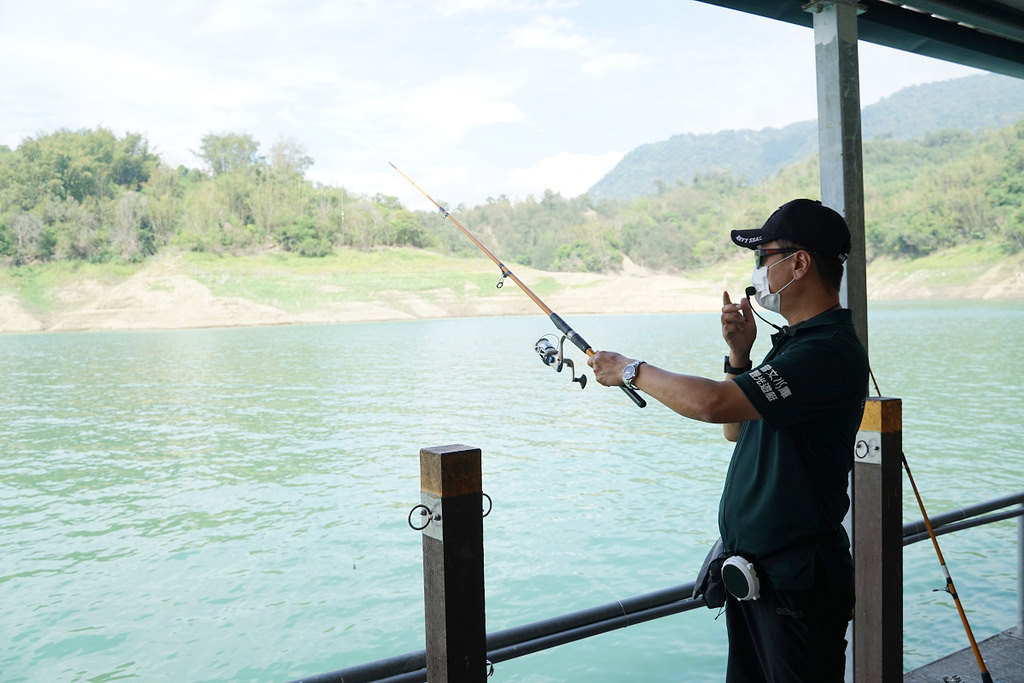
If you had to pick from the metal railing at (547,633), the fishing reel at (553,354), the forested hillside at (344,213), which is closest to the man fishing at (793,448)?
the metal railing at (547,633)

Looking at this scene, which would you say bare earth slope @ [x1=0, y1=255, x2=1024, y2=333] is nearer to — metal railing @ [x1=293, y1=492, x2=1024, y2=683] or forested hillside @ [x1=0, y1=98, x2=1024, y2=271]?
forested hillside @ [x1=0, y1=98, x2=1024, y2=271]

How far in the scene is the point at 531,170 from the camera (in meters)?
76.9

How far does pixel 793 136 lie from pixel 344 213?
71687mm

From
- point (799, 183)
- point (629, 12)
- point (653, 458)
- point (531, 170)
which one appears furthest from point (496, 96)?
point (653, 458)

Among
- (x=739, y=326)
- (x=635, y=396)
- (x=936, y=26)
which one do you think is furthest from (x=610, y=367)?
(x=936, y=26)

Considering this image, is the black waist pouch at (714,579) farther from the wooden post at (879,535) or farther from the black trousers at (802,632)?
the wooden post at (879,535)

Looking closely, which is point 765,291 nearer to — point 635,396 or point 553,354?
point 635,396

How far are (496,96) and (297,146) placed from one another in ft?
81.9

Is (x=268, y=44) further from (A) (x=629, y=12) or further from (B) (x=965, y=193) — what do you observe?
(B) (x=965, y=193)

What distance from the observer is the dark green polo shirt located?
4.45 ft

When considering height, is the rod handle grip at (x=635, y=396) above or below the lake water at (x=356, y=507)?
above

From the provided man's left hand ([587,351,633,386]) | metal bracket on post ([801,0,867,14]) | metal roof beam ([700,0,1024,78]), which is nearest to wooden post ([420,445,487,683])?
man's left hand ([587,351,633,386])

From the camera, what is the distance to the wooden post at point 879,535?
2.00 metres

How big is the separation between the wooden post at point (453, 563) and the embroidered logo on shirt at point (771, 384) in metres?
0.45
